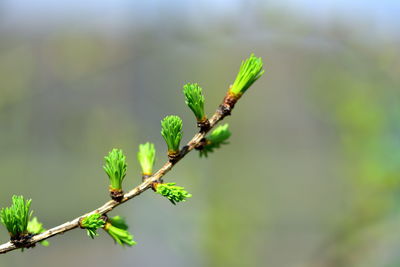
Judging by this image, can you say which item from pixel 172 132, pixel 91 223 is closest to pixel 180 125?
pixel 172 132

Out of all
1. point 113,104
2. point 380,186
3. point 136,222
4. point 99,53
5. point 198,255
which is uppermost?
point 99,53

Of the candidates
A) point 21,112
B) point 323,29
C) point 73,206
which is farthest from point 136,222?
point 323,29

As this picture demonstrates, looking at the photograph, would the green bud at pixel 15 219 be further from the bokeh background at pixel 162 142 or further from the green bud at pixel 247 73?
the bokeh background at pixel 162 142

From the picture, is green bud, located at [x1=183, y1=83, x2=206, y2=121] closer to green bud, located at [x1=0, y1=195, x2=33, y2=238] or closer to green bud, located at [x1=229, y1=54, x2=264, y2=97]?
green bud, located at [x1=229, y1=54, x2=264, y2=97]

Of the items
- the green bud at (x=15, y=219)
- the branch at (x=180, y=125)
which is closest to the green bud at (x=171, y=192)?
the branch at (x=180, y=125)

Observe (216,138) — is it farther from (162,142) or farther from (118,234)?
(162,142)

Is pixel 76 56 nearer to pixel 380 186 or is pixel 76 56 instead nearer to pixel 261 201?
pixel 261 201

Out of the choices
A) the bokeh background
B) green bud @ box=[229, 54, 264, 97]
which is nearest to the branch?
green bud @ box=[229, 54, 264, 97]
